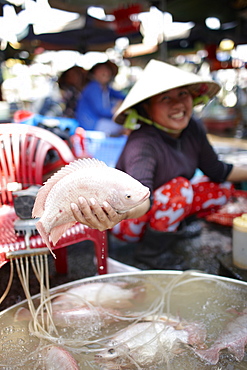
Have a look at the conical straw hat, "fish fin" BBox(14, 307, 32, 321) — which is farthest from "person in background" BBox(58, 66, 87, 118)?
"fish fin" BBox(14, 307, 32, 321)

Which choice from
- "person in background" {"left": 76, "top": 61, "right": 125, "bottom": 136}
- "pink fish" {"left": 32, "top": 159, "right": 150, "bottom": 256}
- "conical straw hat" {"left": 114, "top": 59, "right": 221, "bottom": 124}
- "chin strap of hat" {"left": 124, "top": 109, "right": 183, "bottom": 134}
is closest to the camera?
"pink fish" {"left": 32, "top": 159, "right": 150, "bottom": 256}

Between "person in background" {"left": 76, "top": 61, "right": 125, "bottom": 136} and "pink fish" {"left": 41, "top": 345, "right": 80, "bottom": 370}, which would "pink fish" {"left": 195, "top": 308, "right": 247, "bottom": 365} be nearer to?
"pink fish" {"left": 41, "top": 345, "right": 80, "bottom": 370}

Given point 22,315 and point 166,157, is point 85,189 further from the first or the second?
point 166,157

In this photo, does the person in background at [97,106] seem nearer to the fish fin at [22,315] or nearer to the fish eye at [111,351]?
the fish fin at [22,315]

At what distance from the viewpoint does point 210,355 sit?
1301 millimetres

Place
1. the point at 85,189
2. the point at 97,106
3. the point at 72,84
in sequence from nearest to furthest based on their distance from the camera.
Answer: the point at 85,189 < the point at 97,106 < the point at 72,84

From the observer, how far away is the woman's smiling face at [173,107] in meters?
2.17

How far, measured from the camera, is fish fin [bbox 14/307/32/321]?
1566 millimetres

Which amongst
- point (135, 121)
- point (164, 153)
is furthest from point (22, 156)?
point (164, 153)

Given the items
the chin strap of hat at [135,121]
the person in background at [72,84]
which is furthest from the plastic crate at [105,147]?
the person in background at [72,84]

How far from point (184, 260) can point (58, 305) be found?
130 centimetres

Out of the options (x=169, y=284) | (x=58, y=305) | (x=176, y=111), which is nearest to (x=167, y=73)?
(x=176, y=111)

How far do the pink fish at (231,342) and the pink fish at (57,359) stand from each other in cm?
50

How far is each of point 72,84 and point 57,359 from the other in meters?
4.52
